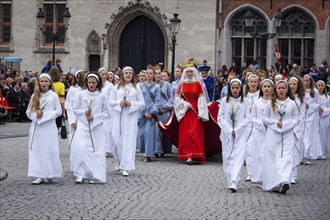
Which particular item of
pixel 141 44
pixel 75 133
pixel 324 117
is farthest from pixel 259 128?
pixel 141 44

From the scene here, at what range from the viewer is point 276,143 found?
528 inches

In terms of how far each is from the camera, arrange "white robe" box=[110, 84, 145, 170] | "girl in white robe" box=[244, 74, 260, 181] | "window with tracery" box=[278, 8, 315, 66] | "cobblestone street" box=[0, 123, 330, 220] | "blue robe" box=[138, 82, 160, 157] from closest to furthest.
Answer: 1. "cobblestone street" box=[0, 123, 330, 220]
2. "white robe" box=[110, 84, 145, 170]
3. "girl in white robe" box=[244, 74, 260, 181]
4. "blue robe" box=[138, 82, 160, 157]
5. "window with tracery" box=[278, 8, 315, 66]

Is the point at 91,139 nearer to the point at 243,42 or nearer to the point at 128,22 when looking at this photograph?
the point at 243,42

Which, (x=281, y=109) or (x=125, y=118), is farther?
(x=125, y=118)

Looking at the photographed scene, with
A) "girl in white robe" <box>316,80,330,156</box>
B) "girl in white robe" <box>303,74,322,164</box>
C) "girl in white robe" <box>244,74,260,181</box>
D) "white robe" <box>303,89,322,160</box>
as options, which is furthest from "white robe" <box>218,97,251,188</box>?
"girl in white robe" <box>316,80,330,156</box>

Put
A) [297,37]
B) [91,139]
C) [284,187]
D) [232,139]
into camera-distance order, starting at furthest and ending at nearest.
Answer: [297,37] < [91,139] < [232,139] < [284,187]

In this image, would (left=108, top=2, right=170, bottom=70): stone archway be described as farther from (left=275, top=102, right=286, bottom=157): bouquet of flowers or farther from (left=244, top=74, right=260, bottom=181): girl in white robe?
(left=275, top=102, right=286, bottom=157): bouquet of flowers

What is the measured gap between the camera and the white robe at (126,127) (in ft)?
50.3

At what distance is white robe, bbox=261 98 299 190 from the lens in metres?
13.3

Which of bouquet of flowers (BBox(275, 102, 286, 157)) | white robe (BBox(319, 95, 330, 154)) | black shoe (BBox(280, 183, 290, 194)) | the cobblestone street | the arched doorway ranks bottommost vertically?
the cobblestone street

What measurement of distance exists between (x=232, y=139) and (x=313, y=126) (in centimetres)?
688

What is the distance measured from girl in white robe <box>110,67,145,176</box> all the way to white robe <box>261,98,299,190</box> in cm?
278

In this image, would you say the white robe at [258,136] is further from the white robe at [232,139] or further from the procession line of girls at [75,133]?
the procession line of girls at [75,133]

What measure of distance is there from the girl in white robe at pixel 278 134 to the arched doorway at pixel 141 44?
2729 cm
